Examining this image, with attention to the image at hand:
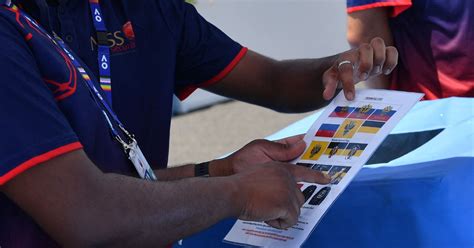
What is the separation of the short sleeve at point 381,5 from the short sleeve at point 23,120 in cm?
156

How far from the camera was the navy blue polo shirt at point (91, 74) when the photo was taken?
121cm

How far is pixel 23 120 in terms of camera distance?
121 centimetres

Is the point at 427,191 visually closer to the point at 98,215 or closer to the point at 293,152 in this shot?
the point at 293,152

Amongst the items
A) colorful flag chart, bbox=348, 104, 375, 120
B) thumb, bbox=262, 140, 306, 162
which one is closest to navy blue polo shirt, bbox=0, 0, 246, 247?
thumb, bbox=262, 140, 306, 162

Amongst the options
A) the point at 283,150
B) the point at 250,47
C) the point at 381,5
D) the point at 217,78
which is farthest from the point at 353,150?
the point at 250,47

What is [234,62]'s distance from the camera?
2061 mm

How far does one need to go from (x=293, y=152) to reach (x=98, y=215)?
0.54 meters

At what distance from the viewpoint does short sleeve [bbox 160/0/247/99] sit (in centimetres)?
194

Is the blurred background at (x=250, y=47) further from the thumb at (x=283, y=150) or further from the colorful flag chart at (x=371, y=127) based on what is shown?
the colorful flag chart at (x=371, y=127)

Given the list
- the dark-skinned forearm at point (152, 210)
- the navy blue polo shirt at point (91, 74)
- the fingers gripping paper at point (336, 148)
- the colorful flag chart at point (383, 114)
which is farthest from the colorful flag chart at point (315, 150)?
the navy blue polo shirt at point (91, 74)

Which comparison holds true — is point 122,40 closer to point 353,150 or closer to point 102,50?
point 102,50

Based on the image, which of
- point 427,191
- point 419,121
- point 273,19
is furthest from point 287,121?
point 427,191

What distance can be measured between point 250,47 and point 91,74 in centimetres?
532

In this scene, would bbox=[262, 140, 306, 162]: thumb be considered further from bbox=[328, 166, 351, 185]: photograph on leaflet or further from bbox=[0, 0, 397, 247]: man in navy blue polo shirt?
bbox=[328, 166, 351, 185]: photograph on leaflet
